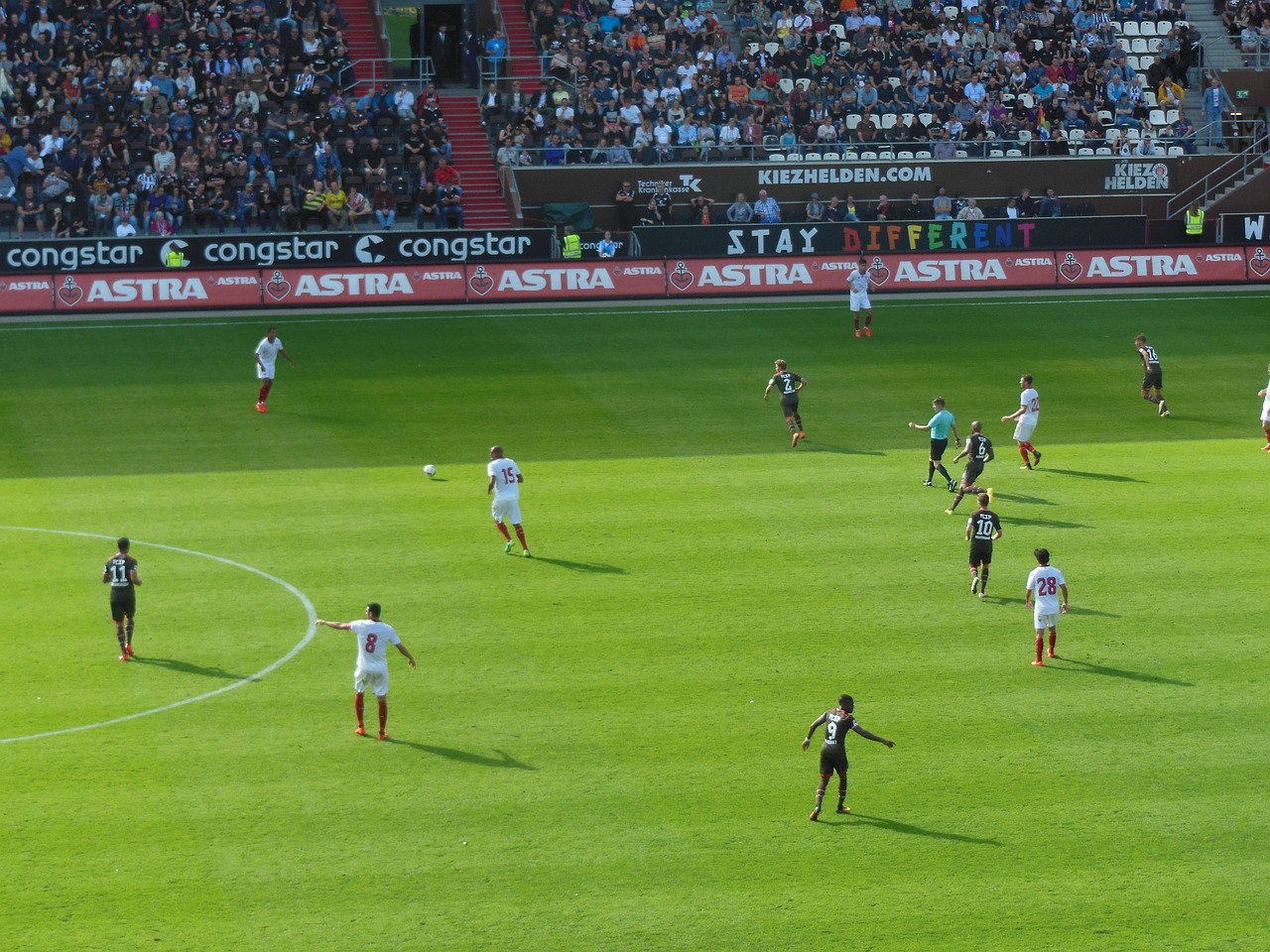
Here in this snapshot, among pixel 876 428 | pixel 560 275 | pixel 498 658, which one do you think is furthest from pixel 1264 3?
pixel 498 658

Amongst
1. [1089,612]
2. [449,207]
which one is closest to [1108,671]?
[1089,612]

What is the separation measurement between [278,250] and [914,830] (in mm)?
35267

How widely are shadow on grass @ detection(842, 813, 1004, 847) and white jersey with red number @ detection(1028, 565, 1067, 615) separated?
233 inches

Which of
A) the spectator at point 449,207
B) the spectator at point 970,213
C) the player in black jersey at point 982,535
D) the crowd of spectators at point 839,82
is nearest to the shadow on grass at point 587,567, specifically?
the player in black jersey at point 982,535

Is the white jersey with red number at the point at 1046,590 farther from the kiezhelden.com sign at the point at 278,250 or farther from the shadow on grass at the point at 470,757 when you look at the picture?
the kiezhelden.com sign at the point at 278,250

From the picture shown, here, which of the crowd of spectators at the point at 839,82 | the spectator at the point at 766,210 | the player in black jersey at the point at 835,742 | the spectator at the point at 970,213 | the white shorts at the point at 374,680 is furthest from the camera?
the crowd of spectators at the point at 839,82

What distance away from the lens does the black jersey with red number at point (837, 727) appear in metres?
20.1

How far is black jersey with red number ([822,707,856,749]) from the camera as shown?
790 inches

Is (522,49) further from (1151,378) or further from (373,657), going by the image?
(373,657)

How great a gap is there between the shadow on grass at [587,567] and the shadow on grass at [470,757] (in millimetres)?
7296

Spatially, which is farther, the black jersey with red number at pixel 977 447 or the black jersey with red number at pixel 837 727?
the black jersey with red number at pixel 977 447

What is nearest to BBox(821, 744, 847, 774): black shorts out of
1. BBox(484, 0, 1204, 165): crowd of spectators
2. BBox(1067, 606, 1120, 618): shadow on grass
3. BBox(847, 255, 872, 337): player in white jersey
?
BBox(1067, 606, 1120, 618): shadow on grass

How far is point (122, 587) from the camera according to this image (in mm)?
24953

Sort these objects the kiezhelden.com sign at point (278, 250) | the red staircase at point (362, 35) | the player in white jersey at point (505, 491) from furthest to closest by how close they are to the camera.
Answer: the red staircase at point (362, 35), the kiezhelden.com sign at point (278, 250), the player in white jersey at point (505, 491)
